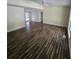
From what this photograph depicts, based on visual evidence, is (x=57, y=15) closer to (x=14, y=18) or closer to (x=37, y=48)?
(x=14, y=18)

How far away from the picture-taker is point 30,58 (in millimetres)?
3113

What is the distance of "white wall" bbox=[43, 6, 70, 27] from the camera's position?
34.0 feet

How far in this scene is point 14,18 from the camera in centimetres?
708

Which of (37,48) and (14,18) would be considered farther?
(14,18)

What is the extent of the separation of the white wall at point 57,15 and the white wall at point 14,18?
428 cm

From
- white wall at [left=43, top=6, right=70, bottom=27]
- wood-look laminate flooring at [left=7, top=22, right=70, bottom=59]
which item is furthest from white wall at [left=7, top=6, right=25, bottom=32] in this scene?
white wall at [left=43, top=6, right=70, bottom=27]

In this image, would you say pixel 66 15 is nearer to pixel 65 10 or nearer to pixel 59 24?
pixel 65 10

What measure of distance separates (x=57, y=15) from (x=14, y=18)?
580cm

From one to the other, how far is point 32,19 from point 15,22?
22.7 feet

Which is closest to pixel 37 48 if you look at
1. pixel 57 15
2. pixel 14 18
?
pixel 14 18

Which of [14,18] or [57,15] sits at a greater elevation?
[57,15]

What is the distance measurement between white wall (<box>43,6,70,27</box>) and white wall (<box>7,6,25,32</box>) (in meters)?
4.28

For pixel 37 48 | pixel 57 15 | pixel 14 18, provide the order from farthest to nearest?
1. pixel 57 15
2. pixel 14 18
3. pixel 37 48
